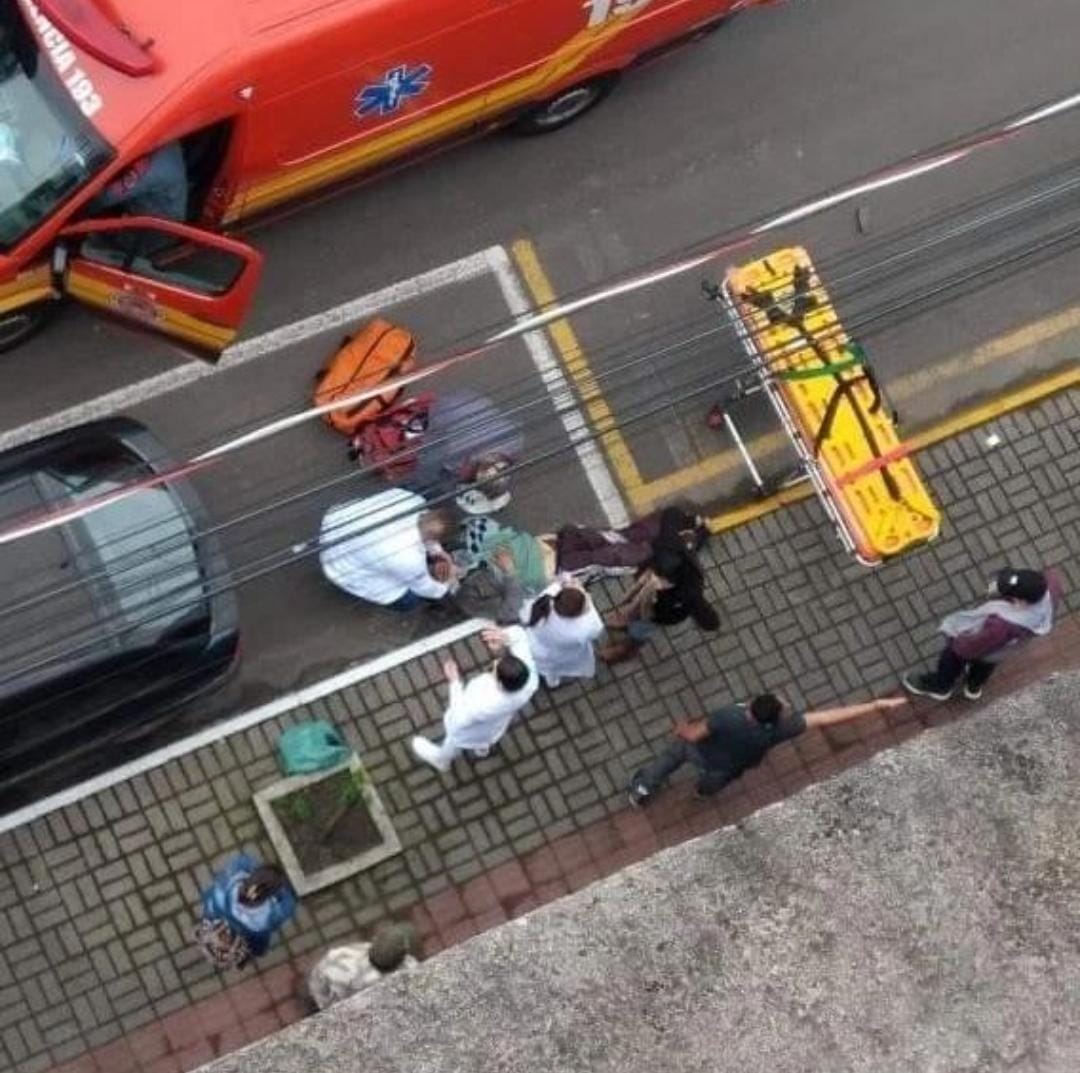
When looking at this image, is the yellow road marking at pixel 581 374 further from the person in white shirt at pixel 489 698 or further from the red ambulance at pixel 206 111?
the person in white shirt at pixel 489 698

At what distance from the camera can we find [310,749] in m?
9.58

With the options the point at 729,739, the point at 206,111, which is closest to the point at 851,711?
the point at 729,739

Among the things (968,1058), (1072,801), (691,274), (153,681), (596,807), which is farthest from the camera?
(691,274)

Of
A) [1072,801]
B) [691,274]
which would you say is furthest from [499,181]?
[1072,801]

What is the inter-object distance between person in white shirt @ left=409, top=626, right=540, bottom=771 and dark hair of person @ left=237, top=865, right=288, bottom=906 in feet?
4.02

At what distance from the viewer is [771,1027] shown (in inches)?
238

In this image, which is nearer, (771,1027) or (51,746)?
(771,1027)

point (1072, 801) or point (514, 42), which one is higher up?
point (514, 42)

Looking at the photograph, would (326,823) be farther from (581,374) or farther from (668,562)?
(581,374)

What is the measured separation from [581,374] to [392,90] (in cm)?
205

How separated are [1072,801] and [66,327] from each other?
21.4ft

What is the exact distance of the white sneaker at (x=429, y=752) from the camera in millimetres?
9406

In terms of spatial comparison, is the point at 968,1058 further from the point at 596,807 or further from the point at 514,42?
the point at 514,42

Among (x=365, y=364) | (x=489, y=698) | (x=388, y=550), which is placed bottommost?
(x=489, y=698)
